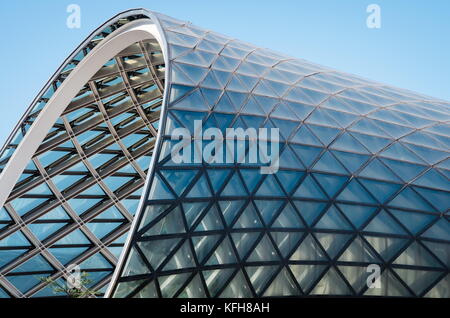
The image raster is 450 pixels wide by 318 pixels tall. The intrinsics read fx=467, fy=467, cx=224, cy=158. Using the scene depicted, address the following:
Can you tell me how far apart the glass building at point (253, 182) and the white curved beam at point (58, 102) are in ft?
0.33

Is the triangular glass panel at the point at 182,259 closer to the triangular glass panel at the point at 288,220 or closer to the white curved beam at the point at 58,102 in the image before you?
the triangular glass panel at the point at 288,220

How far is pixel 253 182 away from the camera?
2234 cm

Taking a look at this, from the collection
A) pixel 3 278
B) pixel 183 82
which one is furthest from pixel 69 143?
pixel 183 82

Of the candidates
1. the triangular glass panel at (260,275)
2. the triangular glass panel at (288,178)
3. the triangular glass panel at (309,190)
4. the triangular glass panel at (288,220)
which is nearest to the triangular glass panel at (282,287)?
the triangular glass panel at (260,275)

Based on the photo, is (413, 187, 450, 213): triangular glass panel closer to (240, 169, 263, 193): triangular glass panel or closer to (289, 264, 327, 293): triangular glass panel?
(289, 264, 327, 293): triangular glass panel

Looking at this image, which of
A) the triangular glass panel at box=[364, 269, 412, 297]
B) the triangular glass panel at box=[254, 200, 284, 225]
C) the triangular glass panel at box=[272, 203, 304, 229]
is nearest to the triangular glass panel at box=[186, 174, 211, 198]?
the triangular glass panel at box=[254, 200, 284, 225]

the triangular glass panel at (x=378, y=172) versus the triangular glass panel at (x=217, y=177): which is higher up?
the triangular glass panel at (x=217, y=177)

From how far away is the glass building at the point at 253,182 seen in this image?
19.8 metres

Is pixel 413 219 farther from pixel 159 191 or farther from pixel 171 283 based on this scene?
pixel 159 191

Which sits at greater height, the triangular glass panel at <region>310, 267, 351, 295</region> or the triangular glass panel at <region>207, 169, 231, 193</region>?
the triangular glass panel at <region>207, 169, 231, 193</region>

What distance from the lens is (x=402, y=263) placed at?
2067 centimetres

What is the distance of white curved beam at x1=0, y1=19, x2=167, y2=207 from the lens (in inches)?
1294

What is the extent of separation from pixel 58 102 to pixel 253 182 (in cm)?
1921

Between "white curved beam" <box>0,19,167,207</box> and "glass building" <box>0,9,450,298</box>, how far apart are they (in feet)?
0.33
